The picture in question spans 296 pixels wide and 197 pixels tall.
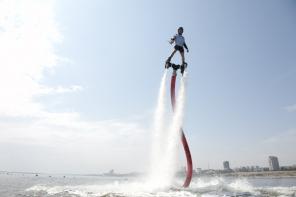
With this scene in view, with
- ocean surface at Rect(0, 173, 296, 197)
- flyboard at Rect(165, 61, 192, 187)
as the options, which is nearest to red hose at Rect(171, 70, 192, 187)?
flyboard at Rect(165, 61, 192, 187)

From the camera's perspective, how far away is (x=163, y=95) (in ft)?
130

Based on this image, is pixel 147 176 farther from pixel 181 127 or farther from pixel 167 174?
pixel 181 127

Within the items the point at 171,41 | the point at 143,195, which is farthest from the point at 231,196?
the point at 171,41

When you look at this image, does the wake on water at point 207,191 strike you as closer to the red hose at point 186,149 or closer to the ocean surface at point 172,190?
the ocean surface at point 172,190

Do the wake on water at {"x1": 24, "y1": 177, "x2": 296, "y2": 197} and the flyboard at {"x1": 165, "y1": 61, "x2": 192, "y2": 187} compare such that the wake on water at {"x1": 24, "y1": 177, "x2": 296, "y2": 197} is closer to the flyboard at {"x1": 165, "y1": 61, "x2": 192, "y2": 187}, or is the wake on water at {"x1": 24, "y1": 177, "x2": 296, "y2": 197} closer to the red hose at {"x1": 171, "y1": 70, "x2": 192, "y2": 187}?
the red hose at {"x1": 171, "y1": 70, "x2": 192, "y2": 187}

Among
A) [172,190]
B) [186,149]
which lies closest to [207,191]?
[172,190]

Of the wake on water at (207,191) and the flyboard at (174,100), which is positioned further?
the flyboard at (174,100)

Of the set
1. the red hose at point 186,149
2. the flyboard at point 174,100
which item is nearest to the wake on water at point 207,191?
the red hose at point 186,149

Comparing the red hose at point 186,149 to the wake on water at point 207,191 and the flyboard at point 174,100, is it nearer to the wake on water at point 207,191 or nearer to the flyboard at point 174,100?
the flyboard at point 174,100

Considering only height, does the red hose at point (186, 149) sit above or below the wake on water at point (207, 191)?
above

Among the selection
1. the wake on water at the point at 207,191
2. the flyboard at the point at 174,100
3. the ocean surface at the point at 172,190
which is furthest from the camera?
the flyboard at the point at 174,100

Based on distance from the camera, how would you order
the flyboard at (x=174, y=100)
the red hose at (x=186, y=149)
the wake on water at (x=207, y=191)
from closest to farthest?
the wake on water at (x=207, y=191), the red hose at (x=186, y=149), the flyboard at (x=174, y=100)

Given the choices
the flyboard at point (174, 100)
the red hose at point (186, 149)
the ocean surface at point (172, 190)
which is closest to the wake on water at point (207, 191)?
the ocean surface at point (172, 190)

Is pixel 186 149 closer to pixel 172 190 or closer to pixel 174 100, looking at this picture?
pixel 174 100
